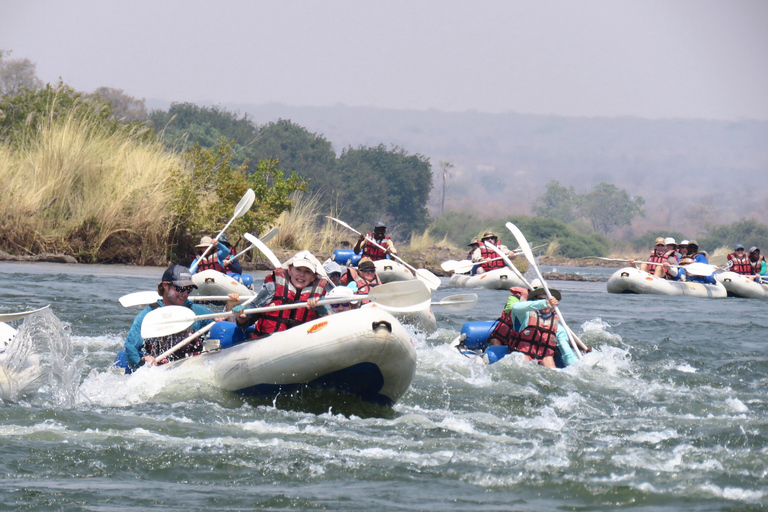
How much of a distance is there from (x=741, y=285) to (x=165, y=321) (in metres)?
16.4

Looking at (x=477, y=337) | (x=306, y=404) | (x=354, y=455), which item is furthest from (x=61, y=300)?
(x=354, y=455)

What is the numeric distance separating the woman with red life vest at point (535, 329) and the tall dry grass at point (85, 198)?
1275 centimetres

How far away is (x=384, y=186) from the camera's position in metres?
64.9

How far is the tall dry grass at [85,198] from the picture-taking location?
18.6 metres

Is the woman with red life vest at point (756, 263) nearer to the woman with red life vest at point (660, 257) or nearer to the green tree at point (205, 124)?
the woman with red life vest at point (660, 257)

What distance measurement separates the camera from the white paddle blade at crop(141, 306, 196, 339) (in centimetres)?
634

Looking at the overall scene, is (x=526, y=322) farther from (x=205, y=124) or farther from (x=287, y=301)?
(x=205, y=124)

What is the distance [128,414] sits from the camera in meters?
5.86

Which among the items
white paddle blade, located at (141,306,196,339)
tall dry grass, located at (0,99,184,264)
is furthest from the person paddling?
tall dry grass, located at (0,99,184,264)

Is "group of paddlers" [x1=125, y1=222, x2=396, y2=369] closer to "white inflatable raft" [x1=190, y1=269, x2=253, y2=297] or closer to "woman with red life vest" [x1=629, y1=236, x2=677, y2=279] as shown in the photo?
"white inflatable raft" [x1=190, y1=269, x2=253, y2=297]

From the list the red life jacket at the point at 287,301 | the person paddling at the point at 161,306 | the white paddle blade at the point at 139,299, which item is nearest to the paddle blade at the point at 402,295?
the red life jacket at the point at 287,301

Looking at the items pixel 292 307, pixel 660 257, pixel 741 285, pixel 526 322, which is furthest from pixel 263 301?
pixel 741 285

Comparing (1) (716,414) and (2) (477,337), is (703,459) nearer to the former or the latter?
(1) (716,414)

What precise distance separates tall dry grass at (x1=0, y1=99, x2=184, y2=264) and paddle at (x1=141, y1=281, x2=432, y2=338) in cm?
1324
